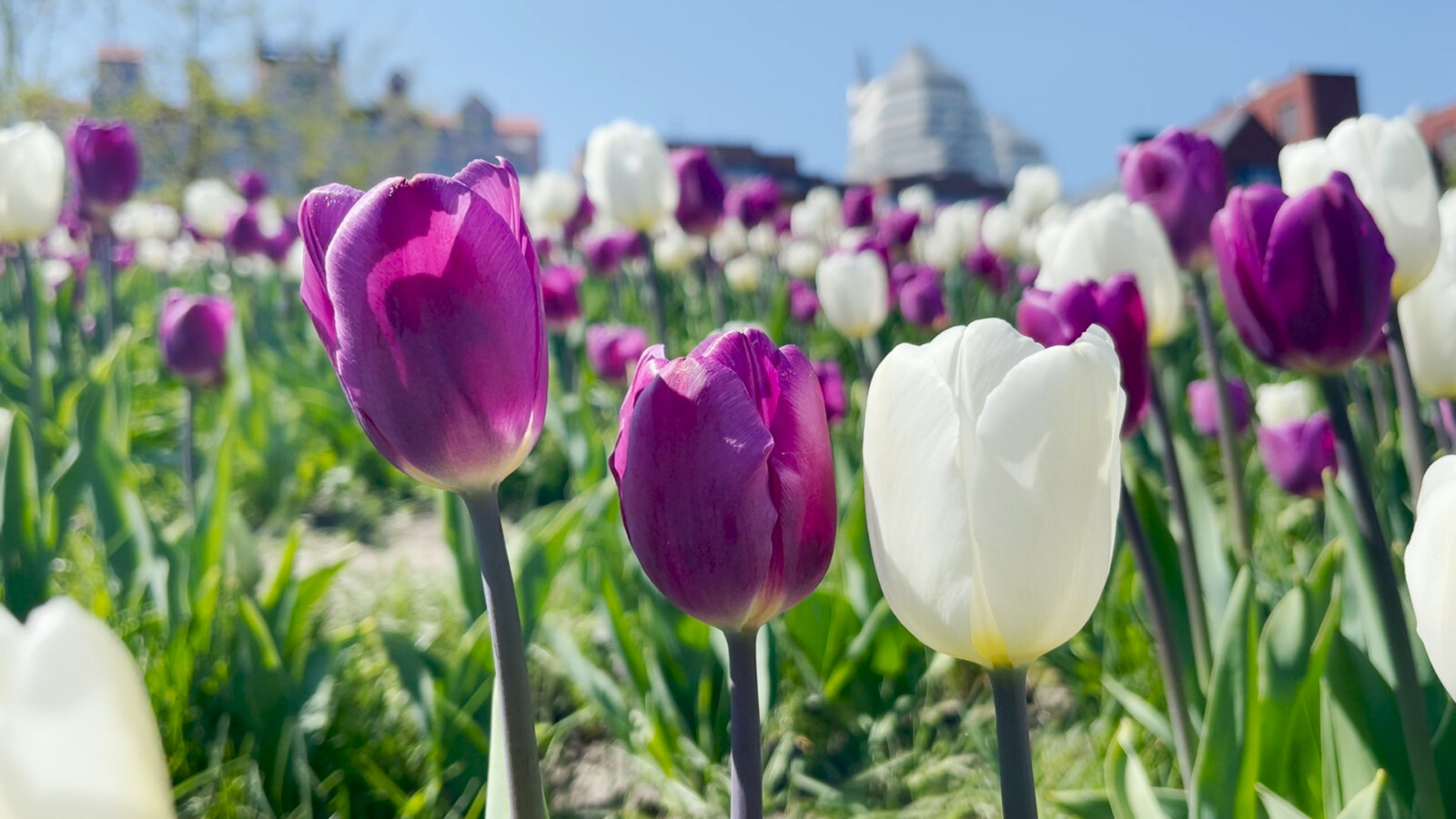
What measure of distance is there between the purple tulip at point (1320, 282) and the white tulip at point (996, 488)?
469mm

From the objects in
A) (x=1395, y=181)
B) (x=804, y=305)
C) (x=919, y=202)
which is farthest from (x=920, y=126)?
(x=1395, y=181)

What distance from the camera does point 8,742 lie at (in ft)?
1.07

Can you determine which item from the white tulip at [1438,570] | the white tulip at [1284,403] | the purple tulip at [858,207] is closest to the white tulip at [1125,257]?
the white tulip at [1284,403]

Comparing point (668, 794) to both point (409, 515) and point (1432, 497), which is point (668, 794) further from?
point (409, 515)

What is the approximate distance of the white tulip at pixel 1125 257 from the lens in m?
1.49

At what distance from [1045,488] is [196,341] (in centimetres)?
223

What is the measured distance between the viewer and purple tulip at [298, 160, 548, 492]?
0.60m

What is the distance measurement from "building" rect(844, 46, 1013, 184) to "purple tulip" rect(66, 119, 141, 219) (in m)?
51.4

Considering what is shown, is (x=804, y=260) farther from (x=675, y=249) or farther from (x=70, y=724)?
(x=70, y=724)

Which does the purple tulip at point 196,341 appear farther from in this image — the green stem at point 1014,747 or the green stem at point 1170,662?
the green stem at point 1014,747

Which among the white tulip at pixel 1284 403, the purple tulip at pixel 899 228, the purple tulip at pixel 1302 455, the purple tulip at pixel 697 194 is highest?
the purple tulip at pixel 697 194

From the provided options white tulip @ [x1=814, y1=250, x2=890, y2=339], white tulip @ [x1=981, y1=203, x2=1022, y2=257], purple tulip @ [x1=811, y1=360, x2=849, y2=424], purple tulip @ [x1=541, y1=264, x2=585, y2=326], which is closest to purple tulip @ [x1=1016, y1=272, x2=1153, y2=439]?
purple tulip @ [x1=811, y1=360, x2=849, y2=424]

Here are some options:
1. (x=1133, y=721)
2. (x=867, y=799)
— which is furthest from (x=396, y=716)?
(x=1133, y=721)

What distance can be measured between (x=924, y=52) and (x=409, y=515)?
60.2m
